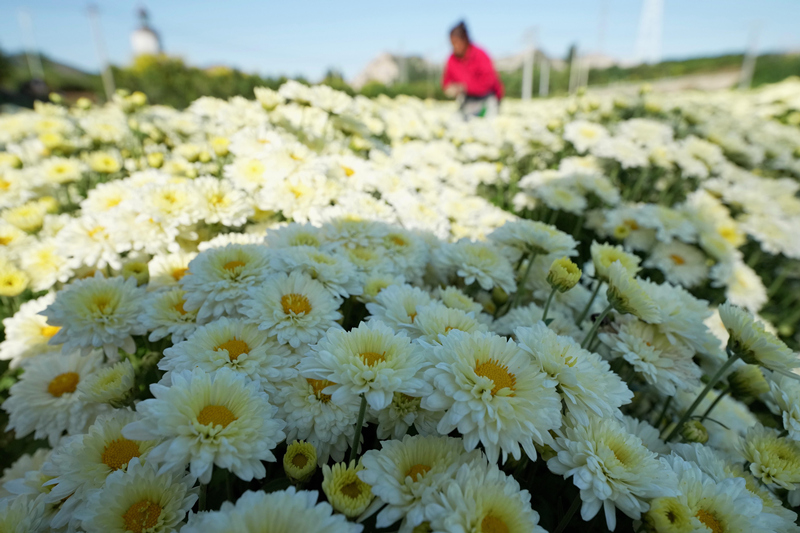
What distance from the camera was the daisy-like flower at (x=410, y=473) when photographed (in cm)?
80

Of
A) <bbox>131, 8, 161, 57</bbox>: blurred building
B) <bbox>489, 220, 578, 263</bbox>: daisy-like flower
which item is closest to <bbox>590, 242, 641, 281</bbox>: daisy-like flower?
<bbox>489, 220, 578, 263</bbox>: daisy-like flower

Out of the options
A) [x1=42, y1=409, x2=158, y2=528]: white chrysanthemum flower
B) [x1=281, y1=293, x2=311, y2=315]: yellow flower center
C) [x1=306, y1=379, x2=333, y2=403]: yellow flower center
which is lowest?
[x1=42, y1=409, x2=158, y2=528]: white chrysanthemum flower

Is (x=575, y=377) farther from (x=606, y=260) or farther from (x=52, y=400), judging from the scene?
(x=52, y=400)

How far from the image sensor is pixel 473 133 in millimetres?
4172

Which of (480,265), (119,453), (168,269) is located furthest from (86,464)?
(480,265)

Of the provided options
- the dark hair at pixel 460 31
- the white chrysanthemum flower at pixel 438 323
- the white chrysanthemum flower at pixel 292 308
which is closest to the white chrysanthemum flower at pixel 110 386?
the white chrysanthemum flower at pixel 292 308

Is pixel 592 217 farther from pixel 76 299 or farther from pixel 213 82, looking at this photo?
pixel 213 82

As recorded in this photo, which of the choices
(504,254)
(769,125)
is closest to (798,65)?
(769,125)

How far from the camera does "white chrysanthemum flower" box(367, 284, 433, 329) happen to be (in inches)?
49.3

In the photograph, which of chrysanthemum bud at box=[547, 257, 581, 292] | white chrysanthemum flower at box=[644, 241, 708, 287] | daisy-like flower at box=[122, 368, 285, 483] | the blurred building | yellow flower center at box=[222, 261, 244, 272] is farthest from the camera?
the blurred building

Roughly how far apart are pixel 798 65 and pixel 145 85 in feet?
114

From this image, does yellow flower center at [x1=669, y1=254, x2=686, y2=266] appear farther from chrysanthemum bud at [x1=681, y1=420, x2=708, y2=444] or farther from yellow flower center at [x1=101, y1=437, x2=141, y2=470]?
yellow flower center at [x1=101, y1=437, x2=141, y2=470]

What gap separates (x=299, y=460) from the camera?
2.91 feet

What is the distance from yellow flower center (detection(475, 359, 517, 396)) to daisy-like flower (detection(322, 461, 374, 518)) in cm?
35
